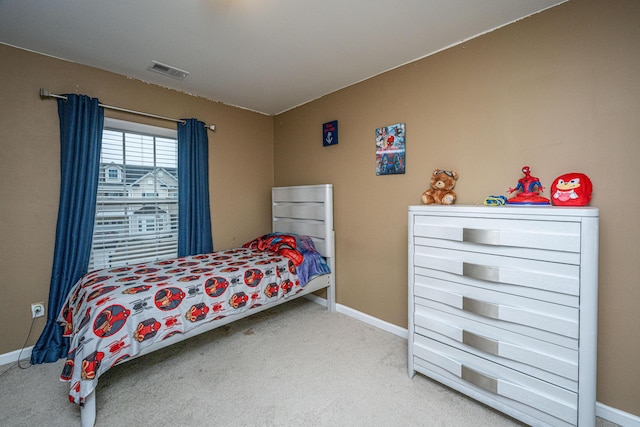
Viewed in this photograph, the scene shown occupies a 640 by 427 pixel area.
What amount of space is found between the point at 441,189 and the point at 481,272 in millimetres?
787

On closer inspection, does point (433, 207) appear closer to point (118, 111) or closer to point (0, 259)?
point (118, 111)

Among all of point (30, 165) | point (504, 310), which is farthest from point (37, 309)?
point (504, 310)

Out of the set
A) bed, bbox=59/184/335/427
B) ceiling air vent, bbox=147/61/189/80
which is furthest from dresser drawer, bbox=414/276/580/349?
ceiling air vent, bbox=147/61/189/80

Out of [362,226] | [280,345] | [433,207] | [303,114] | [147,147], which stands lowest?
[280,345]

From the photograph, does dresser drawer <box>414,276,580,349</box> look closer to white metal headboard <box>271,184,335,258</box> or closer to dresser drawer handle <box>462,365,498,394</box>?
dresser drawer handle <box>462,365,498,394</box>

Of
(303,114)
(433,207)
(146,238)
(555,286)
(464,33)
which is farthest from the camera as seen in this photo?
(303,114)

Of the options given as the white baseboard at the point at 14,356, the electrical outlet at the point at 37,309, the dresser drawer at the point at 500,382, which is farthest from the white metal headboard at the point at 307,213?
the white baseboard at the point at 14,356

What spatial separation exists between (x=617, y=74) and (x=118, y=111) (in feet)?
12.3

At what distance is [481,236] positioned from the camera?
5.22ft

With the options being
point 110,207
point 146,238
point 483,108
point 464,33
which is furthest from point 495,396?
point 110,207

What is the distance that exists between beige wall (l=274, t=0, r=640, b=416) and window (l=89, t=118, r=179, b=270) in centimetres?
190

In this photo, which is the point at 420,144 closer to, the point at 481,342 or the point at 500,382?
the point at 481,342

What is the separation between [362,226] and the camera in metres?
2.85

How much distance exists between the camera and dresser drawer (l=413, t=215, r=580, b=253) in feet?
4.39
